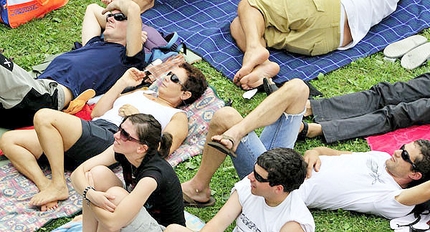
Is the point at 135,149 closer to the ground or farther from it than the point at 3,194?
farther from it

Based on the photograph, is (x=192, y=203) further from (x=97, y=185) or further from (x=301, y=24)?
(x=301, y=24)

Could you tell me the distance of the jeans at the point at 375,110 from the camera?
5816 mm

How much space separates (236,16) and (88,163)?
3.30 metres

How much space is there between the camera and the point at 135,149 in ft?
14.2

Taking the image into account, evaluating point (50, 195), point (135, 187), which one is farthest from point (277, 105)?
point (50, 195)

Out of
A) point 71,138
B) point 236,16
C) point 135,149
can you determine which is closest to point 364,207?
point 135,149

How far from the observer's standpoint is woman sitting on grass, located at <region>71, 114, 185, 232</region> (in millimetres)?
4121

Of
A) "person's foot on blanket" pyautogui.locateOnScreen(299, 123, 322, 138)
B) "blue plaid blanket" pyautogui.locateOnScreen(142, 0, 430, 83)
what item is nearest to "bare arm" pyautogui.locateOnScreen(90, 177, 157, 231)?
"person's foot on blanket" pyautogui.locateOnScreen(299, 123, 322, 138)

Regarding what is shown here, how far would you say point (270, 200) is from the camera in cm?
421

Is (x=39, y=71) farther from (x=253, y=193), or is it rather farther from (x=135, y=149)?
(x=253, y=193)

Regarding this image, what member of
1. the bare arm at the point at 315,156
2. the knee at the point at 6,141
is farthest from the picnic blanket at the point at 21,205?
the bare arm at the point at 315,156

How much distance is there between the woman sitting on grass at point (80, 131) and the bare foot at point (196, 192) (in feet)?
1.60

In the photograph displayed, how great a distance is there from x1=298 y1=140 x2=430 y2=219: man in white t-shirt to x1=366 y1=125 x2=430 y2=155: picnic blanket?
665 millimetres

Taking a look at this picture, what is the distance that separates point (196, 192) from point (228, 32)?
2491 millimetres
